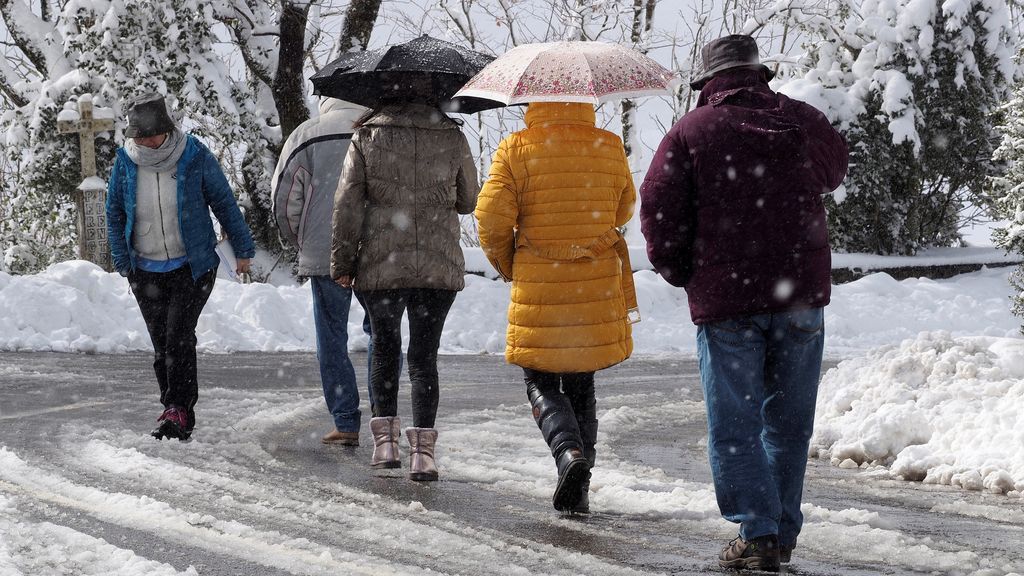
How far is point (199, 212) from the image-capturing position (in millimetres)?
7285

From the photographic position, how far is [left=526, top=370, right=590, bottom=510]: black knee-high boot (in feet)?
17.4

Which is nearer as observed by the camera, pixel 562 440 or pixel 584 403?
pixel 562 440

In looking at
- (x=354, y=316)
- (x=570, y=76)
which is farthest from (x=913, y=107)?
(x=570, y=76)

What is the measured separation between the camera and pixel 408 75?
20.7ft

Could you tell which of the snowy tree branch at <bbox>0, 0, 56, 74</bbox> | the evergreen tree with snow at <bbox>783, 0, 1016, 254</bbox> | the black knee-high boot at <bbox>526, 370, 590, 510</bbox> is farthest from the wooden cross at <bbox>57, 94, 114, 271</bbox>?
the black knee-high boot at <bbox>526, 370, 590, 510</bbox>

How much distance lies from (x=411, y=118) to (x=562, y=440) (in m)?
1.81

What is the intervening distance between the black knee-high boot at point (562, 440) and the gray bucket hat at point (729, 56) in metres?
1.54

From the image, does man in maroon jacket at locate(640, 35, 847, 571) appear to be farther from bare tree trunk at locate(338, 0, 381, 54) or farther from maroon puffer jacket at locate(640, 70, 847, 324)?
bare tree trunk at locate(338, 0, 381, 54)

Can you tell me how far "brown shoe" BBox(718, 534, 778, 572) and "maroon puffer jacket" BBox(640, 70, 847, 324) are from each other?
0.78 meters

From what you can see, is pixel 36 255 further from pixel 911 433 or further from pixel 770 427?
pixel 770 427

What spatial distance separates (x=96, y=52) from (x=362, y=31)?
14.0 feet

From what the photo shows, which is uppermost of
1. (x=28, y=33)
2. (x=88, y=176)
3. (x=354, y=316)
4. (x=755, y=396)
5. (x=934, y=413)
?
(x=28, y=33)

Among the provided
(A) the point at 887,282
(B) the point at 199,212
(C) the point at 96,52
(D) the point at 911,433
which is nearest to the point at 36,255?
→ (C) the point at 96,52

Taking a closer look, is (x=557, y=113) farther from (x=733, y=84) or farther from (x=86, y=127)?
(x=86, y=127)
